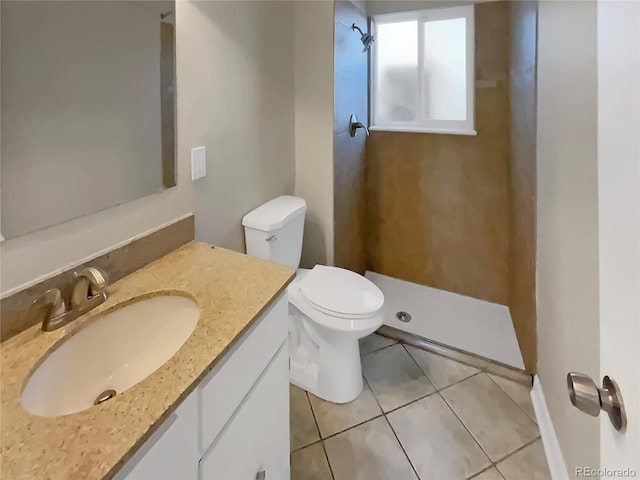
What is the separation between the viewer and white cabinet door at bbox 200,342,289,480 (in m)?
0.99

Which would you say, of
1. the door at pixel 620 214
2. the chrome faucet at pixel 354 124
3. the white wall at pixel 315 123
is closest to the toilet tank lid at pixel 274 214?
the white wall at pixel 315 123

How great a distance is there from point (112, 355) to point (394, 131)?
233 cm

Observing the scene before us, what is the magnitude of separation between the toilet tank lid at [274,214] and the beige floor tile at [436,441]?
102cm

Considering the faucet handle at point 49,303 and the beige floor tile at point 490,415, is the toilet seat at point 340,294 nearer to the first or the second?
the beige floor tile at point 490,415


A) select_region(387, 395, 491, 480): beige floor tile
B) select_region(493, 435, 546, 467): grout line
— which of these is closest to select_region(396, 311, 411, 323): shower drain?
select_region(387, 395, 491, 480): beige floor tile

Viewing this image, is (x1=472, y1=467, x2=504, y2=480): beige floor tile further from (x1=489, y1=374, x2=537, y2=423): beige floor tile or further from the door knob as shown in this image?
the door knob

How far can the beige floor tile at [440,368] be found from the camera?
219 centimetres

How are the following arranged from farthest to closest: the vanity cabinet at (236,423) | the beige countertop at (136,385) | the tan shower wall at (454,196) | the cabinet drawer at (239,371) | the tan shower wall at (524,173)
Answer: the tan shower wall at (454,196), the tan shower wall at (524,173), the cabinet drawer at (239,371), the vanity cabinet at (236,423), the beige countertop at (136,385)

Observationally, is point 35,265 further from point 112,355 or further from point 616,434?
point 616,434

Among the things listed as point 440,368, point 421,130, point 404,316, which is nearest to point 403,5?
point 421,130

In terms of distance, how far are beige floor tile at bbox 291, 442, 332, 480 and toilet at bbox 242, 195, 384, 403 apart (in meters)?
0.31

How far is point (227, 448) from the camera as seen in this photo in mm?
1012

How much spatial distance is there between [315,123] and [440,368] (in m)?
1.48

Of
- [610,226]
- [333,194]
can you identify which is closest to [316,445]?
[333,194]
